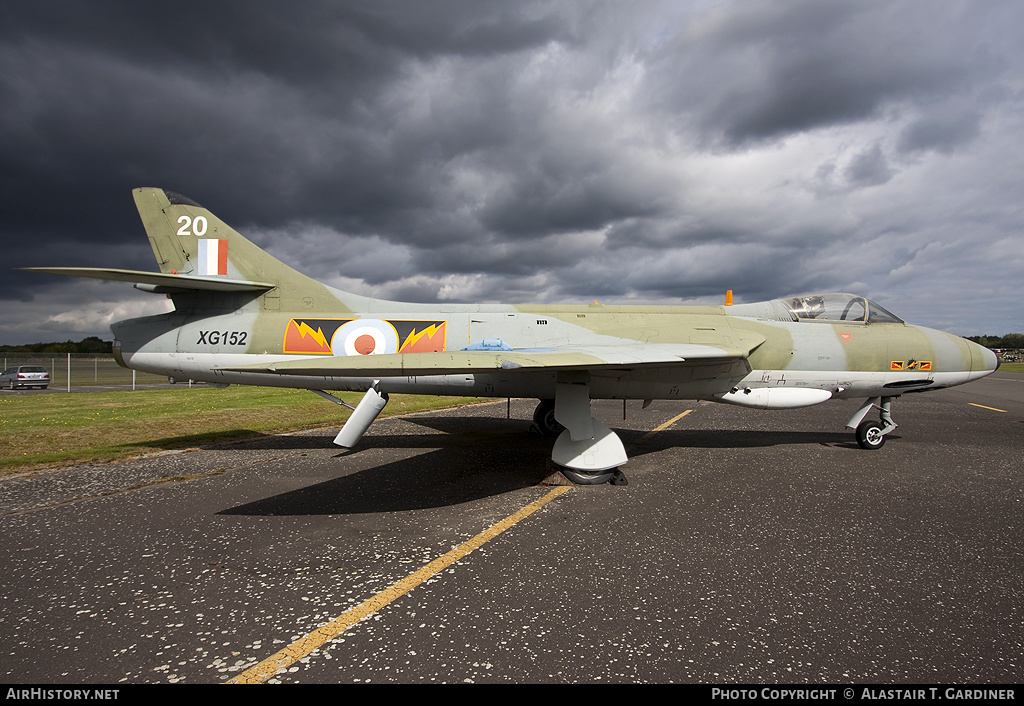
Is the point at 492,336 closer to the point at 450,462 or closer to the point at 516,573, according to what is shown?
the point at 450,462

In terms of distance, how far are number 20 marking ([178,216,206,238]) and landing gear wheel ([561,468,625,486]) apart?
7.04m

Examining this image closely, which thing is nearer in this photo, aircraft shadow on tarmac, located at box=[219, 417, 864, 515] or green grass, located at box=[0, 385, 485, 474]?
aircraft shadow on tarmac, located at box=[219, 417, 864, 515]

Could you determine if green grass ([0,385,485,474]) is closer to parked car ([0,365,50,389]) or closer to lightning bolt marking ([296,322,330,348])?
lightning bolt marking ([296,322,330,348])

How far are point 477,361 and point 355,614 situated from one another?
242 centimetres

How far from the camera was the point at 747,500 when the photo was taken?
A: 5188 millimetres

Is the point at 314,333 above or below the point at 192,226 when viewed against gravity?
below

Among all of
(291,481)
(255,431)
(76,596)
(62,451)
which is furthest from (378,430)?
(76,596)

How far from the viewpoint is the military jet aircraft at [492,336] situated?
23.4 ft

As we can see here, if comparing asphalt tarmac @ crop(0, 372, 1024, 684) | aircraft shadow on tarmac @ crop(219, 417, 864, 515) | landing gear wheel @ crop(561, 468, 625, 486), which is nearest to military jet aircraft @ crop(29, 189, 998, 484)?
landing gear wheel @ crop(561, 468, 625, 486)

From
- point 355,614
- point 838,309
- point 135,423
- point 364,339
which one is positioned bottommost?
point 355,614

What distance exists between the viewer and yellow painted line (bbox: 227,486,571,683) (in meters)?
2.41

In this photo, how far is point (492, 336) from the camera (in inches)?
287

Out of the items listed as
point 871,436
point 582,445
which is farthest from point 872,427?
point 582,445
